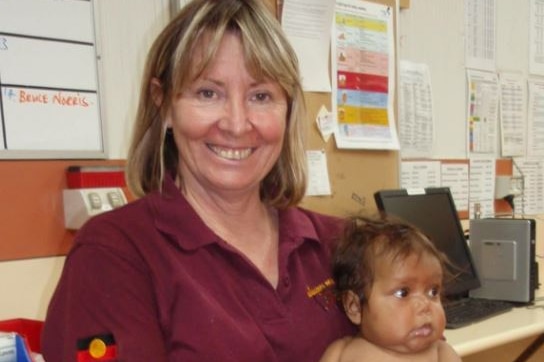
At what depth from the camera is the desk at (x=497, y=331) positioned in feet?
4.75

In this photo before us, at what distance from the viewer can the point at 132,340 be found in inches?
35.3

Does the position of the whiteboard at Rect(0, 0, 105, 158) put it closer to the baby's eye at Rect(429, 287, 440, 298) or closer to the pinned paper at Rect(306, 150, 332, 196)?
the pinned paper at Rect(306, 150, 332, 196)

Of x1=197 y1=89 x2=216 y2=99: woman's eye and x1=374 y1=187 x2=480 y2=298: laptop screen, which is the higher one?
x1=197 y1=89 x2=216 y2=99: woman's eye

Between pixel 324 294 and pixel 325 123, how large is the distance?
851mm

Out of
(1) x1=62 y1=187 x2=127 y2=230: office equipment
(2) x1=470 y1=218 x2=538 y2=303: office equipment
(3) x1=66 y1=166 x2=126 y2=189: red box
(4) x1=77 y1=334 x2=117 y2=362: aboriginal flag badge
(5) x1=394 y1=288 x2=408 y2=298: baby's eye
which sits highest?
(3) x1=66 y1=166 x2=126 y2=189: red box

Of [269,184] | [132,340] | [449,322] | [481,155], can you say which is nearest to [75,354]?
[132,340]

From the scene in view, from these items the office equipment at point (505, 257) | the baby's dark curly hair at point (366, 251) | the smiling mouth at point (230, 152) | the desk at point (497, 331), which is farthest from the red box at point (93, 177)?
the office equipment at point (505, 257)

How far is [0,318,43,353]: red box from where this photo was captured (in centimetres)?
120

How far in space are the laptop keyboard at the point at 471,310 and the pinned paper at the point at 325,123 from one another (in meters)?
0.63

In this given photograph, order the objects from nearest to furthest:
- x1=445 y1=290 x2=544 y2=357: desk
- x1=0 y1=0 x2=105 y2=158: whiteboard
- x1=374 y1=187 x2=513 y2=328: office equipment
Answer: x1=0 y1=0 x2=105 y2=158: whiteboard → x1=445 y1=290 x2=544 y2=357: desk → x1=374 y1=187 x2=513 y2=328: office equipment

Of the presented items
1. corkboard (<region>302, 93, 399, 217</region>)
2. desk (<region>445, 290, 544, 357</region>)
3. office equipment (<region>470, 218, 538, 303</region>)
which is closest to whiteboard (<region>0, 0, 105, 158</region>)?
corkboard (<region>302, 93, 399, 217</region>)

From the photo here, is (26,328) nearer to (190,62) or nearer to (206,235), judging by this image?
(206,235)

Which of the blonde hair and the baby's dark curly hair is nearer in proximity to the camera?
the blonde hair

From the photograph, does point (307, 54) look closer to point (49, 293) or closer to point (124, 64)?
point (124, 64)
